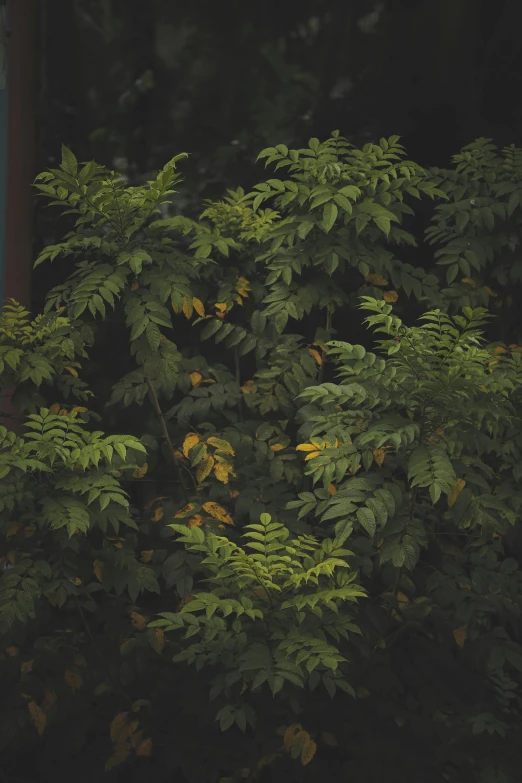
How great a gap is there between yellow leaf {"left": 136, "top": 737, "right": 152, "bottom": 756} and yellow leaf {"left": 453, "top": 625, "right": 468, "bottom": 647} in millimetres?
1143

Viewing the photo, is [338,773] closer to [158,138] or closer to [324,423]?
[324,423]

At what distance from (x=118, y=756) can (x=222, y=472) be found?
1.07m

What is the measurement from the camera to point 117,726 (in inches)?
Result: 137

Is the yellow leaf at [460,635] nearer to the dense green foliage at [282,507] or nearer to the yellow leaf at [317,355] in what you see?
the dense green foliage at [282,507]

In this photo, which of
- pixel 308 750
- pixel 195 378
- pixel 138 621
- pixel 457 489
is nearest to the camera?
pixel 457 489

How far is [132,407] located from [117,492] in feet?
4.27

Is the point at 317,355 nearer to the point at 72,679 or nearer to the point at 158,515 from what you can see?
the point at 158,515

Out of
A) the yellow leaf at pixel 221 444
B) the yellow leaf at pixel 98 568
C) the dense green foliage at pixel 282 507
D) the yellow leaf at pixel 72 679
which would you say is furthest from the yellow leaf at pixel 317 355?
the yellow leaf at pixel 72 679

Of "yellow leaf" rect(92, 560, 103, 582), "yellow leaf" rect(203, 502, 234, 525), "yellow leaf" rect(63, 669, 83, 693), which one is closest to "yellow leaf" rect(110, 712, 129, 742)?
"yellow leaf" rect(63, 669, 83, 693)

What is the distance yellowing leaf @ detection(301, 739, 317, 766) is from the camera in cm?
317

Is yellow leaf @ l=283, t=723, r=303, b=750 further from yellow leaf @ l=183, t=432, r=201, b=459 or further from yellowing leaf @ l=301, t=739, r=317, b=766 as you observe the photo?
yellow leaf @ l=183, t=432, r=201, b=459

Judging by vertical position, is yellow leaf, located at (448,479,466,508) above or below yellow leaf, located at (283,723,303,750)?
above

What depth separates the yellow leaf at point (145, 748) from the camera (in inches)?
135

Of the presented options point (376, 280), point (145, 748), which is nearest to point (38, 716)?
point (145, 748)
